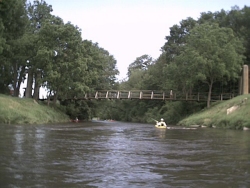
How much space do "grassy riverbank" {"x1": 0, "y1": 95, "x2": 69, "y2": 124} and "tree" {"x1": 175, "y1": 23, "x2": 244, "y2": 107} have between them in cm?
2002

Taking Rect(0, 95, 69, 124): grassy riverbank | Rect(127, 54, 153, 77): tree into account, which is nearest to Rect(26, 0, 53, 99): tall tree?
Rect(0, 95, 69, 124): grassy riverbank

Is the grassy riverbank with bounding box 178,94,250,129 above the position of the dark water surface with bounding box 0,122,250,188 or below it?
above

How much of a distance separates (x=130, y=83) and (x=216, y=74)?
44.6 metres

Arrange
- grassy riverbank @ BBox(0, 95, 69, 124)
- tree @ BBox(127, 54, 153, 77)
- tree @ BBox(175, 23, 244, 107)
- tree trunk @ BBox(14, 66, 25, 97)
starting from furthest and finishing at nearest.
Result: 1. tree @ BBox(127, 54, 153, 77)
2. tree trunk @ BBox(14, 66, 25, 97)
3. tree @ BBox(175, 23, 244, 107)
4. grassy riverbank @ BBox(0, 95, 69, 124)

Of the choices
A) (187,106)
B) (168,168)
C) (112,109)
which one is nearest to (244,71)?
(187,106)

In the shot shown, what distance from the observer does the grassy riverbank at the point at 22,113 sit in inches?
1233

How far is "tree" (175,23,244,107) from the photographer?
44812 mm

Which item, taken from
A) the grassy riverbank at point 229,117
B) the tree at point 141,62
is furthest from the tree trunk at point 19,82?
the tree at point 141,62

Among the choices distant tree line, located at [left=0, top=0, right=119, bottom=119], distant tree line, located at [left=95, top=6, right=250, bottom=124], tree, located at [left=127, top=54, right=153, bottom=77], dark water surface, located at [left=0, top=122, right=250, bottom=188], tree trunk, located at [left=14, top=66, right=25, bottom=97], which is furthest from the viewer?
tree, located at [left=127, top=54, right=153, bottom=77]

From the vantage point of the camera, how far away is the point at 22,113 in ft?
110

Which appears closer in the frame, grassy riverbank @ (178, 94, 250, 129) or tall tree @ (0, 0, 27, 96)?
grassy riverbank @ (178, 94, 250, 129)

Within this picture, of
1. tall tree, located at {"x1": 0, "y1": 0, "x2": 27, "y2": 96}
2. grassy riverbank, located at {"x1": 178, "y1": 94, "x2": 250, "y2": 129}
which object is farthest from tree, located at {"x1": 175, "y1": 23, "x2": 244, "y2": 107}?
tall tree, located at {"x1": 0, "y1": 0, "x2": 27, "y2": 96}

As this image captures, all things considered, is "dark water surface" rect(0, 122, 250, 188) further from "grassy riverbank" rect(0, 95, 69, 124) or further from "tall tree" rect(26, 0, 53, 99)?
"tall tree" rect(26, 0, 53, 99)

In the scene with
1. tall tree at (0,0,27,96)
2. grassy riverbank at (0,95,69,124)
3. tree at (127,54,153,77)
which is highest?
tree at (127,54,153,77)
